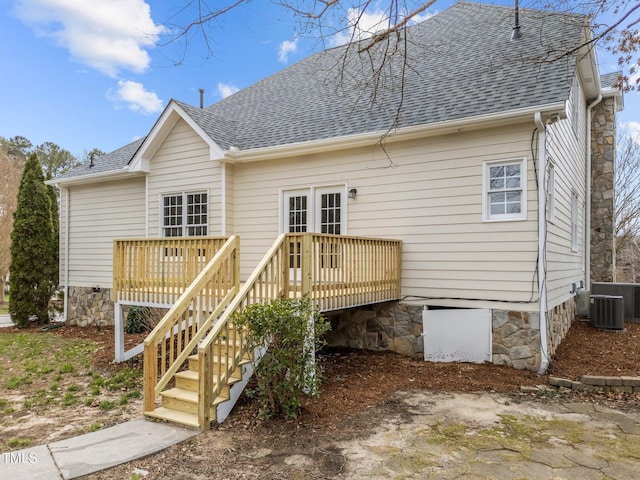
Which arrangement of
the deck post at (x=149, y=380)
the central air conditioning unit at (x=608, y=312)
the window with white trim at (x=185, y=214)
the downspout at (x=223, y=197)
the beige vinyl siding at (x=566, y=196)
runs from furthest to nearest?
1. the window with white trim at (x=185, y=214)
2. the downspout at (x=223, y=197)
3. the central air conditioning unit at (x=608, y=312)
4. the beige vinyl siding at (x=566, y=196)
5. the deck post at (x=149, y=380)

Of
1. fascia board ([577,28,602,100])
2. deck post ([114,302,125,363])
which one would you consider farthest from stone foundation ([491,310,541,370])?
deck post ([114,302,125,363])

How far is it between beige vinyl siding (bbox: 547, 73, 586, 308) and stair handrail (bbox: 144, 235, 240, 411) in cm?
490

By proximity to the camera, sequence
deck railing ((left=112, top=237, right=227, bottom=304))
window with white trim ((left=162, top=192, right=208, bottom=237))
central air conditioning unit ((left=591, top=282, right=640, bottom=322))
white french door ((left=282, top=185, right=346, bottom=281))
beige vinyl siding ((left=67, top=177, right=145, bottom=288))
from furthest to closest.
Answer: beige vinyl siding ((left=67, top=177, right=145, bottom=288)) < central air conditioning unit ((left=591, top=282, right=640, bottom=322)) < window with white trim ((left=162, top=192, right=208, bottom=237)) < white french door ((left=282, top=185, right=346, bottom=281)) < deck railing ((left=112, top=237, right=227, bottom=304))

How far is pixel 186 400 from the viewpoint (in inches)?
181

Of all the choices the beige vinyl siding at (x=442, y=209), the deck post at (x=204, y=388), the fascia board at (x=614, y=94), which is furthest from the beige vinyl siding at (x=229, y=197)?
the fascia board at (x=614, y=94)

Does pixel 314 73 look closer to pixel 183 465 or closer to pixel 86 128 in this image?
pixel 183 465

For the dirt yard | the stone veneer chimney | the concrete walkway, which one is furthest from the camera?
the stone veneer chimney

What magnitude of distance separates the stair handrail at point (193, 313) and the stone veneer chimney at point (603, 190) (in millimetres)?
10091

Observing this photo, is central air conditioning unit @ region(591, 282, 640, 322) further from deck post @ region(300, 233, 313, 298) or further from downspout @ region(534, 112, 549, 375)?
deck post @ region(300, 233, 313, 298)

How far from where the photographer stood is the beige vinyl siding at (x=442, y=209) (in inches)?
257

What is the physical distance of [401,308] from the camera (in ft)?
24.7

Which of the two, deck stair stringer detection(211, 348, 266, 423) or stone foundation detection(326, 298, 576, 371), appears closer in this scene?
deck stair stringer detection(211, 348, 266, 423)

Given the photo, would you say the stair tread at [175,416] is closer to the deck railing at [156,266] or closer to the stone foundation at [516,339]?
the deck railing at [156,266]

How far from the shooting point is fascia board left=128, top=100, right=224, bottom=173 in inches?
350
